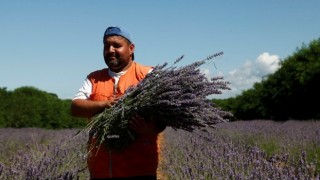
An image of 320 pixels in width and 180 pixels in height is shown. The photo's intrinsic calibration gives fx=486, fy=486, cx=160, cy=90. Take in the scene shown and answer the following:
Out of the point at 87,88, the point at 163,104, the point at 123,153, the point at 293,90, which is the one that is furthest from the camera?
the point at 293,90

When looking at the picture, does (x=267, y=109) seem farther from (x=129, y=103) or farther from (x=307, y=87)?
(x=129, y=103)

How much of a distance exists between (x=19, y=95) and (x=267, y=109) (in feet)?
36.0

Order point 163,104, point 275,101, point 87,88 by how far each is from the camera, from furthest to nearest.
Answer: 1. point 275,101
2. point 87,88
3. point 163,104

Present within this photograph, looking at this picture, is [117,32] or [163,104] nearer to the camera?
[163,104]

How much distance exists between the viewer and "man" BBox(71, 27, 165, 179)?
2539 millimetres

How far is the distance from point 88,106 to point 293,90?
1874 cm

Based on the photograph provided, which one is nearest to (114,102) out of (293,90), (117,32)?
(117,32)

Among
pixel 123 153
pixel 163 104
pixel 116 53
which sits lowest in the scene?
pixel 123 153

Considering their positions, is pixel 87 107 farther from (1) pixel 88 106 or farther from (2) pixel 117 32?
(2) pixel 117 32

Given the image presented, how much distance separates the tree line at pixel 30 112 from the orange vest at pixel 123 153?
14489 mm

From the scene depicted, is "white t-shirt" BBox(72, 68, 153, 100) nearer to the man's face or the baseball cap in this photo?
the man's face

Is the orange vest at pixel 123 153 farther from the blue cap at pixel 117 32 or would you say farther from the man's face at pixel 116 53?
the blue cap at pixel 117 32

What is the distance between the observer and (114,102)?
2494 millimetres

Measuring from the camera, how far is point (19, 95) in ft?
66.2
